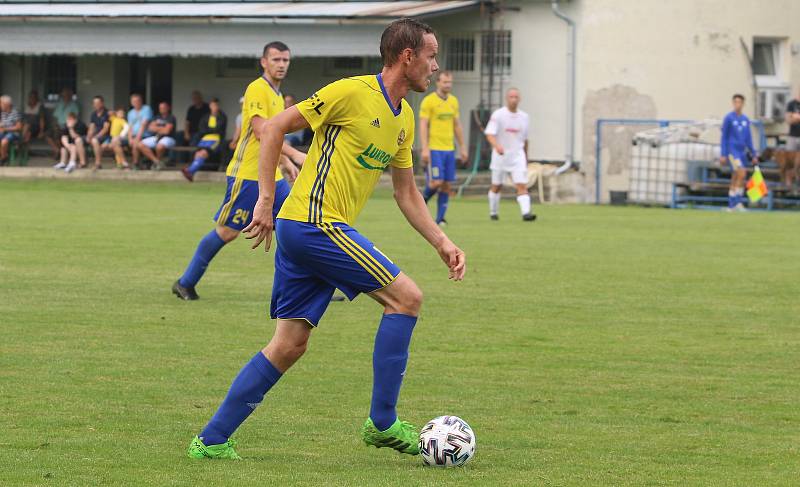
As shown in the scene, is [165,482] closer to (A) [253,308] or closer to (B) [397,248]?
(A) [253,308]

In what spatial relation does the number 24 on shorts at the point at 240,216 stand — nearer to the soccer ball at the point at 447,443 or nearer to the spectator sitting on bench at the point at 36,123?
the soccer ball at the point at 447,443

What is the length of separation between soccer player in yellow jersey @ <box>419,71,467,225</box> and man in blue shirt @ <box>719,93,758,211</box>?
781cm

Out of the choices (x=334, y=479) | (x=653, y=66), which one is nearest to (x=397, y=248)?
(x=334, y=479)

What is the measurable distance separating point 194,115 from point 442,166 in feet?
48.6

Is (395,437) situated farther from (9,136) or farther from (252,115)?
(9,136)

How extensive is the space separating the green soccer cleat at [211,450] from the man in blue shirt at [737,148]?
77.2ft

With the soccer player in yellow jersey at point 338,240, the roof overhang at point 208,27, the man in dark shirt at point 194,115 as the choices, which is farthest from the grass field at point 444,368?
the man in dark shirt at point 194,115

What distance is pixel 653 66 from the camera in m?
33.6

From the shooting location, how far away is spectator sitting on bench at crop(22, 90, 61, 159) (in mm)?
37219

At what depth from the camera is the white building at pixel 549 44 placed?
1318 inches

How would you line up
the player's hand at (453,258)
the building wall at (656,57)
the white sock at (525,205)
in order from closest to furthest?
the player's hand at (453,258)
the white sock at (525,205)
the building wall at (656,57)

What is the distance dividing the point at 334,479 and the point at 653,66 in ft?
94.2

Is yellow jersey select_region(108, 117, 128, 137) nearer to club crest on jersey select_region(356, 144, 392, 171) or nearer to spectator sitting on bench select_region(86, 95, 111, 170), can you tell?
spectator sitting on bench select_region(86, 95, 111, 170)

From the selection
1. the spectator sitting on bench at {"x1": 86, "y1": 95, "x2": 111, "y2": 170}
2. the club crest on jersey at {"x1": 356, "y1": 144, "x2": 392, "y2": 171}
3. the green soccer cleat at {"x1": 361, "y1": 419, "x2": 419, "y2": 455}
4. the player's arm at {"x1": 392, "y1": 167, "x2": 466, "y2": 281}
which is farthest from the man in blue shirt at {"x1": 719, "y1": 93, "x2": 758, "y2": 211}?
the green soccer cleat at {"x1": 361, "y1": 419, "x2": 419, "y2": 455}
